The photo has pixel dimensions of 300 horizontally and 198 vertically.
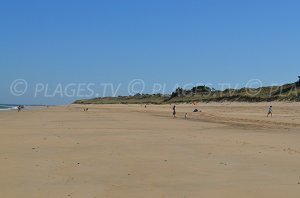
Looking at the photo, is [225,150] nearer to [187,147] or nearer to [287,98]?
[187,147]

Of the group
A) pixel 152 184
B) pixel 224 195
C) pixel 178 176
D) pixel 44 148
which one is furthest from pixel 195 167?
pixel 44 148

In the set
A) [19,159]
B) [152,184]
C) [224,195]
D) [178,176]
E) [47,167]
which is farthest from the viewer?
[19,159]

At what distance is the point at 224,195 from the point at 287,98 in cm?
5260

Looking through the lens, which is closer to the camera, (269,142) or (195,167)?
(195,167)

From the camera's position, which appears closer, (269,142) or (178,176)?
(178,176)

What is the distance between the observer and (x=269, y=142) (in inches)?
590

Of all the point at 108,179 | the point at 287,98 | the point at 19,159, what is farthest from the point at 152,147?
the point at 287,98

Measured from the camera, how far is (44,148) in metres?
12.8

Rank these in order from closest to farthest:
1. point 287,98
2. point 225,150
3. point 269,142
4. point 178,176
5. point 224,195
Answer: point 224,195
point 178,176
point 225,150
point 269,142
point 287,98

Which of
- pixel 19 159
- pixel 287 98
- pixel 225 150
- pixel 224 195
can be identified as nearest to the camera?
pixel 224 195

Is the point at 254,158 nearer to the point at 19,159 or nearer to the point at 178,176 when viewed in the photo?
the point at 178,176

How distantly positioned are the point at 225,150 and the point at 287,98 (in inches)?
1846

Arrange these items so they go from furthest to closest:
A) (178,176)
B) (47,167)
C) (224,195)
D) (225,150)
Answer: (225,150), (47,167), (178,176), (224,195)

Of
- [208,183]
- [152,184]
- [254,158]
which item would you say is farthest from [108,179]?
[254,158]
